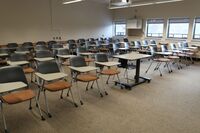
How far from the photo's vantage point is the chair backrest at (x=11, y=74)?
305 cm

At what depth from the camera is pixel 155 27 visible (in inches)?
425

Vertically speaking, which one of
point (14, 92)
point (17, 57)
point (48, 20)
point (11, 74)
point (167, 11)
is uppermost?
point (167, 11)

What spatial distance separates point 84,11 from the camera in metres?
11.0

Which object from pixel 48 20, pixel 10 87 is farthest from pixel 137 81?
pixel 48 20

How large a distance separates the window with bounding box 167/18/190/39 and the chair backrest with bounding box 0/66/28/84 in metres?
9.03

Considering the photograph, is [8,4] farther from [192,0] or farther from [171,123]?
[192,0]

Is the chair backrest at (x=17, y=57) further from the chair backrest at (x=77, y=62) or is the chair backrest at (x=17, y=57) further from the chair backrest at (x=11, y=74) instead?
the chair backrest at (x=11, y=74)

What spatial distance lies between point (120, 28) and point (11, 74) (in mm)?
10636

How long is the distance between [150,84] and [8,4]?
7131mm

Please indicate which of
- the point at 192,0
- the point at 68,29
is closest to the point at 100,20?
the point at 68,29

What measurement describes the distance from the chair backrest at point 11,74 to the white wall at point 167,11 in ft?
29.2

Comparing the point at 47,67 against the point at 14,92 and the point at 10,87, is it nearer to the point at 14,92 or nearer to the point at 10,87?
the point at 14,92

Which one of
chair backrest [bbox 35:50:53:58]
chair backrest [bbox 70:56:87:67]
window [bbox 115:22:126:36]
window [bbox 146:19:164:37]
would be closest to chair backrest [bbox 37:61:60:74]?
chair backrest [bbox 70:56:87:67]

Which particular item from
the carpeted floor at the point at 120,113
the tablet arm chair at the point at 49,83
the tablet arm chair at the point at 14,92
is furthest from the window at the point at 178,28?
the tablet arm chair at the point at 14,92
